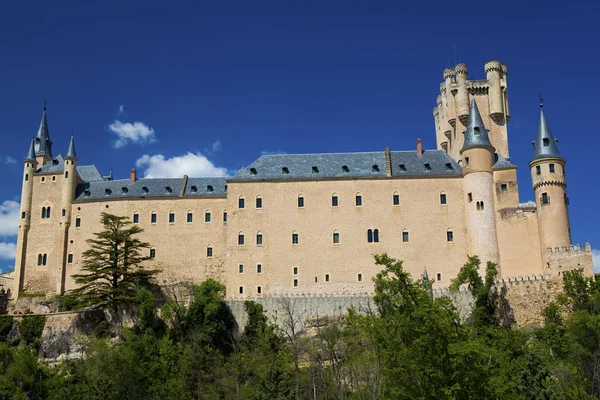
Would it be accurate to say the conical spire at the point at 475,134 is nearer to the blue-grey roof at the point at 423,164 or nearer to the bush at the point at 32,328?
the blue-grey roof at the point at 423,164

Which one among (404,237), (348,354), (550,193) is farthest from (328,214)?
(550,193)

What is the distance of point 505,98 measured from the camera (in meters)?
59.1

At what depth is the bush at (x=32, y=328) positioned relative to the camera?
47719 millimetres

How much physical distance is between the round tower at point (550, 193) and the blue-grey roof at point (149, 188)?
25.3m

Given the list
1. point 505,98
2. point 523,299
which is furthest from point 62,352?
point 505,98

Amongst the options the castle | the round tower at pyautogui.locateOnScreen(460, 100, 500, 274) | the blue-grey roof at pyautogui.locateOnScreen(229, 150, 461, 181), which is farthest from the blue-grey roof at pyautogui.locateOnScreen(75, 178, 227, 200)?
the round tower at pyautogui.locateOnScreen(460, 100, 500, 274)

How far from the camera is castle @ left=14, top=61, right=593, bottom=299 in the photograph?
51.7 metres

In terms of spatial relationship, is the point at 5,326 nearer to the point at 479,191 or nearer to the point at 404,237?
the point at 404,237

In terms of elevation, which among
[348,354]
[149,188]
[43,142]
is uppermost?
[43,142]

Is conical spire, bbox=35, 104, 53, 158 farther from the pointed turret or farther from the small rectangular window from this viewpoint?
the small rectangular window

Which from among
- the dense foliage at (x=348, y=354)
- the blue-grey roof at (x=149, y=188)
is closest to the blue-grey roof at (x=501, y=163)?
the dense foliage at (x=348, y=354)

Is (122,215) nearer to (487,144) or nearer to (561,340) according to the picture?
(487,144)

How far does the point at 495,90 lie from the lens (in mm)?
58531

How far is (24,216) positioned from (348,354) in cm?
3226
